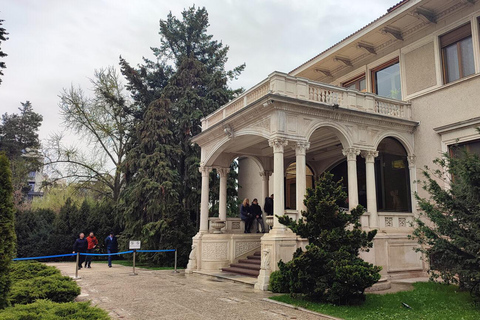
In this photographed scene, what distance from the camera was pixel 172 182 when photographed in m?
20.2

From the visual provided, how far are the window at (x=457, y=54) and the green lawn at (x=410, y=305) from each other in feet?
25.6

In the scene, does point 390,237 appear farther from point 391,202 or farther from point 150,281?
point 150,281

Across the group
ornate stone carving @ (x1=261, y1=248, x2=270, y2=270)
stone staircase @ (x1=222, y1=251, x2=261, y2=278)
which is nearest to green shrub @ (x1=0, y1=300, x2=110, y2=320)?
ornate stone carving @ (x1=261, y1=248, x2=270, y2=270)

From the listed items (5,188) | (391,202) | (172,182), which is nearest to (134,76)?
(172,182)

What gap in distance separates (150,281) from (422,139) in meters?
11.3

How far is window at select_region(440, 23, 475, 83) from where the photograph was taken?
1328cm

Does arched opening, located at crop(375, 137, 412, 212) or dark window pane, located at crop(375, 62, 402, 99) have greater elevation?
dark window pane, located at crop(375, 62, 402, 99)

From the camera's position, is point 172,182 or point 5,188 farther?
point 172,182

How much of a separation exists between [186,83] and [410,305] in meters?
18.3

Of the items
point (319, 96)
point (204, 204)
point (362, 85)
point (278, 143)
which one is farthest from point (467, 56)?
point (204, 204)

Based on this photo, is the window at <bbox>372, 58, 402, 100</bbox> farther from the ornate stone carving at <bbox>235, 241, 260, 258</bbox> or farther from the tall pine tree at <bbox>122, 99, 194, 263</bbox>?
the tall pine tree at <bbox>122, 99, 194, 263</bbox>

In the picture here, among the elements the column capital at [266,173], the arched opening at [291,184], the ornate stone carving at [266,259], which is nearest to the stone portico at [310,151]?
the ornate stone carving at [266,259]

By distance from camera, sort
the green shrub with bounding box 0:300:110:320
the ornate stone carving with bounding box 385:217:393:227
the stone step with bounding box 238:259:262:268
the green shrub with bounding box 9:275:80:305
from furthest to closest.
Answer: the stone step with bounding box 238:259:262:268 → the ornate stone carving with bounding box 385:217:393:227 → the green shrub with bounding box 9:275:80:305 → the green shrub with bounding box 0:300:110:320

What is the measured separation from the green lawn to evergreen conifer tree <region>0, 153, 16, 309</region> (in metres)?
5.79
